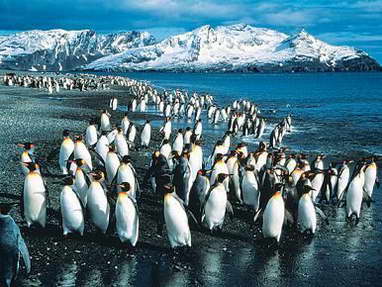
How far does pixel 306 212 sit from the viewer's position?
9227 millimetres

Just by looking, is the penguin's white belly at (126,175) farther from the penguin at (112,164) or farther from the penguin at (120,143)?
the penguin at (120,143)

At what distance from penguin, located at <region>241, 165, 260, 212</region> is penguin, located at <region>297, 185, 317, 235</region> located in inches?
52.5

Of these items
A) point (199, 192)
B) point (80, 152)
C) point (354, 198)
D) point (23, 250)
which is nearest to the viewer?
point (23, 250)

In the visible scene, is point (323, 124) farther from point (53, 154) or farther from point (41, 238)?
point (41, 238)

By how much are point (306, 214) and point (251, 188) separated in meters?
1.59

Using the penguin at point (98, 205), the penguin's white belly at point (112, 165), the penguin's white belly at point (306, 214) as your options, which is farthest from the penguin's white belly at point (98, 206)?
the penguin's white belly at point (306, 214)

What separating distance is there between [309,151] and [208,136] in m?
5.07

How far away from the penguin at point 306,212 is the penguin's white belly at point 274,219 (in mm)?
651

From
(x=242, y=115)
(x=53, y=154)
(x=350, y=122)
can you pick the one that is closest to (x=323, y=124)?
(x=350, y=122)

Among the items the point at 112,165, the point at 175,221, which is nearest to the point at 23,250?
the point at 175,221

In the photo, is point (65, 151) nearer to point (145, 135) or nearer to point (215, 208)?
Answer: point (215, 208)

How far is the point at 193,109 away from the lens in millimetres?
32062

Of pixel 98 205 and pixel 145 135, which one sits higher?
pixel 145 135

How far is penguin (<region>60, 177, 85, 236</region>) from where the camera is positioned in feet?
26.9
